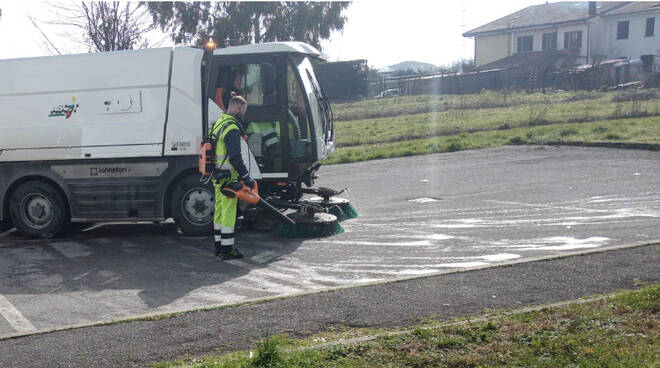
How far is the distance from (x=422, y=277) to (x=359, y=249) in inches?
82.3

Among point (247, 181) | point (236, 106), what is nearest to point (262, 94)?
point (236, 106)

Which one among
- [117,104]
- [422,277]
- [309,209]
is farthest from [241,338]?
[117,104]

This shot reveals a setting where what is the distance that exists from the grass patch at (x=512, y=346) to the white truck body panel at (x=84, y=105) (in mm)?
6053

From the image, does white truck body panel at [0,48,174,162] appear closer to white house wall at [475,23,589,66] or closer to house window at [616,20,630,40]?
white house wall at [475,23,589,66]

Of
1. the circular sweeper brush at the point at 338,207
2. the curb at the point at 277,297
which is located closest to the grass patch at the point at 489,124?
the circular sweeper brush at the point at 338,207

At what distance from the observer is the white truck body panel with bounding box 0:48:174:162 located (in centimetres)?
1027

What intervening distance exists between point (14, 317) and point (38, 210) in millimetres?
4463

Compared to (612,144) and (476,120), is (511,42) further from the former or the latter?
(612,144)

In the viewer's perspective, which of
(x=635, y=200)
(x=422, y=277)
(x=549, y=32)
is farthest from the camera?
(x=549, y=32)

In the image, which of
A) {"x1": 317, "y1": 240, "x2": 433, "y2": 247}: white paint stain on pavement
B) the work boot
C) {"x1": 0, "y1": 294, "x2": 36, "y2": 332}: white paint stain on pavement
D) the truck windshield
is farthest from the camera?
the truck windshield

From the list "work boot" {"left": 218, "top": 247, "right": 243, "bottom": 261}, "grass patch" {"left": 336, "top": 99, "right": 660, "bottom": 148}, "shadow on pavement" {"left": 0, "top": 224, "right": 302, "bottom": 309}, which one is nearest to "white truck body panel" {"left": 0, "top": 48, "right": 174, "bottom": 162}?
"shadow on pavement" {"left": 0, "top": 224, "right": 302, "bottom": 309}

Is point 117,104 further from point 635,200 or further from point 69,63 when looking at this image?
point 635,200

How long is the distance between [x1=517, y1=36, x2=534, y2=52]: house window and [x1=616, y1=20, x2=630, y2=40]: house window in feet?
23.0

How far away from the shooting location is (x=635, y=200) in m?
11.6
